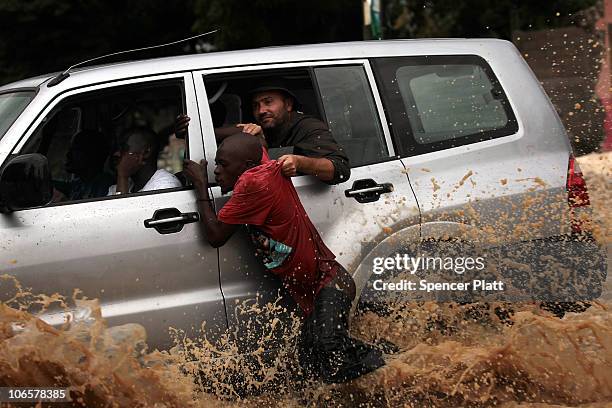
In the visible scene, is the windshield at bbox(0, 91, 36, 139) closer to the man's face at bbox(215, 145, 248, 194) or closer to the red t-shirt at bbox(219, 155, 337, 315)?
the man's face at bbox(215, 145, 248, 194)

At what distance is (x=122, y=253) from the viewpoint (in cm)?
503

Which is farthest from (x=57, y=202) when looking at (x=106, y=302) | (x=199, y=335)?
(x=199, y=335)

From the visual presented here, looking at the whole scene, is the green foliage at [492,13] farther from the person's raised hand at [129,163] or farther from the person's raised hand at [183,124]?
the person's raised hand at [183,124]

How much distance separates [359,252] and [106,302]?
1273mm

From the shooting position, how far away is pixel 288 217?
5.05 meters

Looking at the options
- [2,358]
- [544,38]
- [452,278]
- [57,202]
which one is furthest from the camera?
[544,38]

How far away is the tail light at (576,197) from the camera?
17.9ft

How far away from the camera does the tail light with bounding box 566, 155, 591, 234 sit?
5.46m

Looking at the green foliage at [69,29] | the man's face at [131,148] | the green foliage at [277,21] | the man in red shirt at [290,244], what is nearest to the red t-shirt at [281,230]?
the man in red shirt at [290,244]

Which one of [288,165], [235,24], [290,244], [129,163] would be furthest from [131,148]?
[235,24]

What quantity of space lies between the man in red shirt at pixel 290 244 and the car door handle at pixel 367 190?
1.02 feet

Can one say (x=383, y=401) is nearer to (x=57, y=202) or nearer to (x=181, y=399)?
(x=181, y=399)

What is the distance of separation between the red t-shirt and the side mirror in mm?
831

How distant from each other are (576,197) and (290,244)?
1.53 meters
